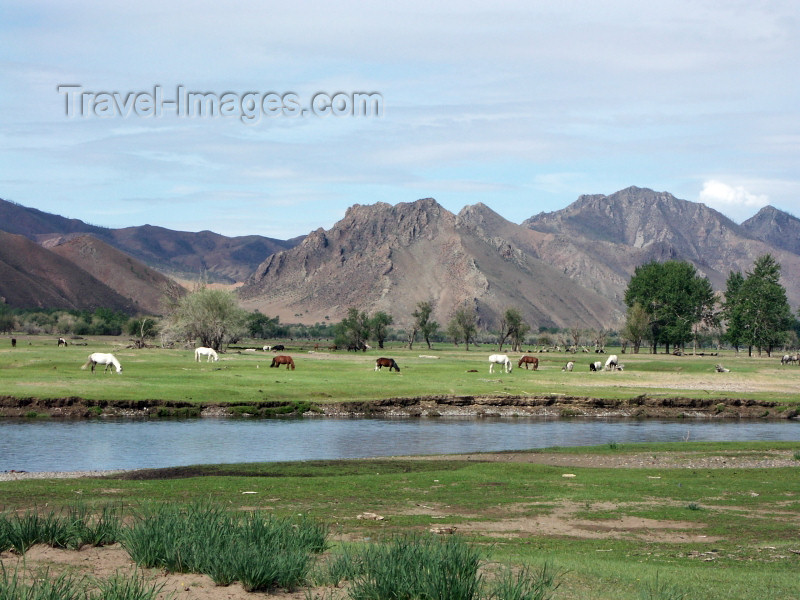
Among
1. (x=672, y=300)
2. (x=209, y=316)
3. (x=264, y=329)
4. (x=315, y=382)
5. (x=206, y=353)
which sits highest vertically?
(x=672, y=300)

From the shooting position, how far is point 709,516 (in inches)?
646

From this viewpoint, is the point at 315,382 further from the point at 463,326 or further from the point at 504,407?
the point at 463,326

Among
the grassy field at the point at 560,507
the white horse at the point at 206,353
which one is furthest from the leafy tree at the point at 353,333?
the grassy field at the point at 560,507

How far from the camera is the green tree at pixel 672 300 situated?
4966 inches

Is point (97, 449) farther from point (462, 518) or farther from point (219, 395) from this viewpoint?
point (462, 518)

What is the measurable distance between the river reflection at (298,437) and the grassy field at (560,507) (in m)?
5.14

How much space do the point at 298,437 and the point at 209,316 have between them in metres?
56.3

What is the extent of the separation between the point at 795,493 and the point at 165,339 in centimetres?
8558

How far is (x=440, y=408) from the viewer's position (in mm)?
47406

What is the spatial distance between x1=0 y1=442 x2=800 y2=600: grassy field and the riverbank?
1822 cm

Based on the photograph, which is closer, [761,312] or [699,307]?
[761,312]

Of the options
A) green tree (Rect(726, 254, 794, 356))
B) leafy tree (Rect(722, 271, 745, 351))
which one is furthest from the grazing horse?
leafy tree (Rect(722, 271, 745, 351))

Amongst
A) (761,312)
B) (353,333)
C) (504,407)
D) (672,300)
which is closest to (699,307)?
(672,300)

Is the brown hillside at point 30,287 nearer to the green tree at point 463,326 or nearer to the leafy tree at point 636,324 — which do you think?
the green tree at point 463,326
